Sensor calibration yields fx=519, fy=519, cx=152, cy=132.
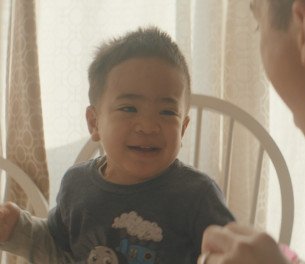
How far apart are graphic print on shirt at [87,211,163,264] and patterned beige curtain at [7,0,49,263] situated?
0.54m

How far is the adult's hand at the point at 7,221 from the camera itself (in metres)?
1.12

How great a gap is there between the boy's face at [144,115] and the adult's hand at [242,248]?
42 centimetres

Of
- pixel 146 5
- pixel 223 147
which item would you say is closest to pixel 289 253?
pixel 223 147

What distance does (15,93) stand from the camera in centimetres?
155

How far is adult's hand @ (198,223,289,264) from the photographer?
0.61 meters

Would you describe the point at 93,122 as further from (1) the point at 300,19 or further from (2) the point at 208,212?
(1) the point at 300,19

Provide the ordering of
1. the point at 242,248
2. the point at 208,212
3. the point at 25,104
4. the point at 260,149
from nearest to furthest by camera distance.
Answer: the point at 242,248, the point at 208,212, the point at 260,149, the point at 25,104

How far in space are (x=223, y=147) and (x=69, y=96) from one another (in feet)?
1.65

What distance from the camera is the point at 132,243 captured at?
1044 millimetres

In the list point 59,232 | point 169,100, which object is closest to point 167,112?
point 169,100

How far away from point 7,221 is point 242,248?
26.1 inches

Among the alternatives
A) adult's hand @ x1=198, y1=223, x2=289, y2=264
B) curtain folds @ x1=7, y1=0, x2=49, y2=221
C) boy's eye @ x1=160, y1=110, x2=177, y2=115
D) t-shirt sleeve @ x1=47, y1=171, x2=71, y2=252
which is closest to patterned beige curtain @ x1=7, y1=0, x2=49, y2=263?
curtain folds @ x1=7, y1=0, x2=49, y2=221

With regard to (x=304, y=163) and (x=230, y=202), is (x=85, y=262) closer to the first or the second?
(x=230, y=202)

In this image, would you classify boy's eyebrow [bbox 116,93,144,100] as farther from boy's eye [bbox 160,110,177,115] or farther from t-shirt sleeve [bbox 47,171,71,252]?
t-shirt sleeve [bbox 47,171,71,252]
